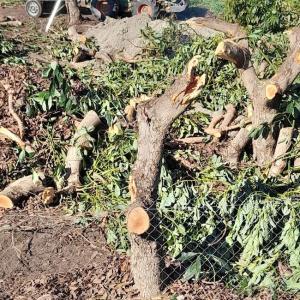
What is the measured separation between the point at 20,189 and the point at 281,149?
2.58 m

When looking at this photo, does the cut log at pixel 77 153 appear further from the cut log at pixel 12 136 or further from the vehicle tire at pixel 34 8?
the vehicle tire at pixel 34 8

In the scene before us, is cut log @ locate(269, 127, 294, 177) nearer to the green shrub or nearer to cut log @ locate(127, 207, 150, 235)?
cut log @ locate(127, 207, 150, 235)

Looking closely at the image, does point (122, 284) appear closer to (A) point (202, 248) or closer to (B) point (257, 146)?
(A) point (202, 248)

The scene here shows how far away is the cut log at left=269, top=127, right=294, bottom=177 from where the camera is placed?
19.9 ft

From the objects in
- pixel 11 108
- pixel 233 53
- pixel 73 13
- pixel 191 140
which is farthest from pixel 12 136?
pixel 73 13

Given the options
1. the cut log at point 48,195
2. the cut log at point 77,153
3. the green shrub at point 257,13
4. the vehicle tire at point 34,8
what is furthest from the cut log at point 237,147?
the vehicle tire at point 34,8

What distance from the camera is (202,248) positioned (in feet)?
16.5

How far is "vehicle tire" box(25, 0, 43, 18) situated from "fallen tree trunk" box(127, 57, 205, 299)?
29.2 ft

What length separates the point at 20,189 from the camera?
6004 mm

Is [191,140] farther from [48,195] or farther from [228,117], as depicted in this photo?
[48,195]

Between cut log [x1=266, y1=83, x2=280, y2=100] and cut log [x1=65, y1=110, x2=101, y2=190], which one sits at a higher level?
cut log [x1=266, y1=83, x2=280, y2=100]

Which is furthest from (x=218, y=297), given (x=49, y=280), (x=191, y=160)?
(x=191, y=160)

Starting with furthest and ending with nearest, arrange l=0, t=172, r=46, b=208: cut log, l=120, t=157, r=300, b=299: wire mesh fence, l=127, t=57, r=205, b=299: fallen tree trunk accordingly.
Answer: l=0, t=172, r=46, b=208: cut log, l=120, t=157, r=300, b=299: wire mesh fence, l=127, t=57, r=205, b=299: fallen tree trunk

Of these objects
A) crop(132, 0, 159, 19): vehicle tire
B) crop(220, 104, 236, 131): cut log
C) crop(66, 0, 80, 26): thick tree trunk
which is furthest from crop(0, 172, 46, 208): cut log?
crop(132, 0, 159, 19): vehicle tire
